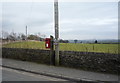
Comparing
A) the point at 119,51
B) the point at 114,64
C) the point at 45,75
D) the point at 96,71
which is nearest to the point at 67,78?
the point at 45,75

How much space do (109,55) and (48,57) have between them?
4378mm

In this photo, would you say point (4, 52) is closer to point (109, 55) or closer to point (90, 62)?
point (90, 62)

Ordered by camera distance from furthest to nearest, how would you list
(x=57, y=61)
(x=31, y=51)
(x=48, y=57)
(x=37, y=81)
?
(x=31, y=51) → (x=48, y=57) → (x=57, y=61) → (x=37, y=81)

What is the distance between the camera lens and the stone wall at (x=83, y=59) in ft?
27.1

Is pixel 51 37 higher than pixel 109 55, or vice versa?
pixel 51 37

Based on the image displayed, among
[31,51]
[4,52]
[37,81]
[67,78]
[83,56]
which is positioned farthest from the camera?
[4,52]

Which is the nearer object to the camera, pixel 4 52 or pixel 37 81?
pixel 37 81

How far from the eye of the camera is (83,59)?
9.35 meters

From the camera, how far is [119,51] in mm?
8430

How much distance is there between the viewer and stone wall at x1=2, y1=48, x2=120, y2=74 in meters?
8.26

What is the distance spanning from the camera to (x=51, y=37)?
10.9m

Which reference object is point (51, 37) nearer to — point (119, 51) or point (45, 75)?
point (45, 75)

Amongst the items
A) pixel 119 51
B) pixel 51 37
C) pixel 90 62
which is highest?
pixel 51 37

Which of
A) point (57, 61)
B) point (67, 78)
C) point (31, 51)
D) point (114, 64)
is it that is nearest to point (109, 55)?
point (114, 64)
